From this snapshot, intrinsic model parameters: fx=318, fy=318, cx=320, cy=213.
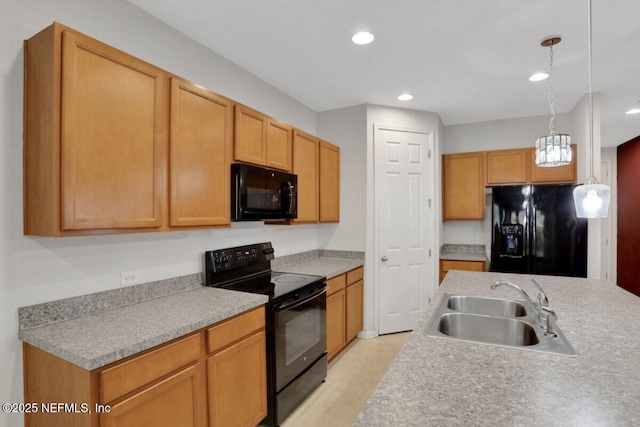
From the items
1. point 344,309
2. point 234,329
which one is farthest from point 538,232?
point 234,329

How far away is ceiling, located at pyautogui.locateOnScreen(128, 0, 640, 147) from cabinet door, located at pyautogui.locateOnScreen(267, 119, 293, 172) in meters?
0.54

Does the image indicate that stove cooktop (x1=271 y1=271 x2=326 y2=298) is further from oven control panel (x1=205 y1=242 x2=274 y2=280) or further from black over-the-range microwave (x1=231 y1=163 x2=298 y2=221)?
black over-the-range microwave (x1=231 y1=163 x2=298 y2=221)

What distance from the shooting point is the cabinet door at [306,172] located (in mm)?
2941

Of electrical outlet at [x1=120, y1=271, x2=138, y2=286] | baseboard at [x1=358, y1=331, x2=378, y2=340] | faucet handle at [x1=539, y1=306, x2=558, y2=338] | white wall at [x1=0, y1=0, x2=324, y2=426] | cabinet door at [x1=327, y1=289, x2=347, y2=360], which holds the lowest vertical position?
baseboard at [x1=358, y1=331, x2=378, y2=340]

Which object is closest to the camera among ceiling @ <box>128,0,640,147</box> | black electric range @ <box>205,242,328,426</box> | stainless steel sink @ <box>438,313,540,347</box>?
stainless steel sink @ <box>438,313,540,347</box>

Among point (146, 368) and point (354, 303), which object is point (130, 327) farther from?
point (354, 303)

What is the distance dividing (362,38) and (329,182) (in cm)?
155

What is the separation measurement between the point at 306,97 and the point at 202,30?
1.41 metres

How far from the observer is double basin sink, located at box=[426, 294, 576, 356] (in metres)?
1.36

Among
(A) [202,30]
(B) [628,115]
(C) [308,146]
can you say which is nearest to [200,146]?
(A) [202,30]

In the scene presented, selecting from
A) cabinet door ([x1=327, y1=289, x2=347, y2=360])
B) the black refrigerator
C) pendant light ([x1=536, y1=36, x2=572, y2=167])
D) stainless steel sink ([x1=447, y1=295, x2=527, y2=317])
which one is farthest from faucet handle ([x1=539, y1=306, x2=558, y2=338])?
the black refrigerator

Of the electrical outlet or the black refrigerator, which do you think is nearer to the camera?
the electrical outlet

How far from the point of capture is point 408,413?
0.84m

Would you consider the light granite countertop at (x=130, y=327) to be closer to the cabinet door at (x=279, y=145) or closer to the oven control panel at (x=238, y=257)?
the oven control panel at (x=238, y=257)
